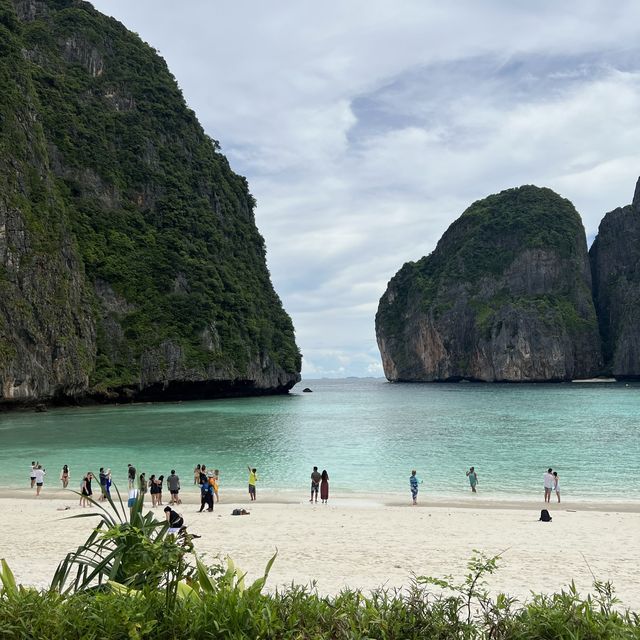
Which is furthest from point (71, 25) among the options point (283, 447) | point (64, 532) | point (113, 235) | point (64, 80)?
point (64, 532)

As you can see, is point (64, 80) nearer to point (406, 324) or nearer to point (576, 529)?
point (576, 529)

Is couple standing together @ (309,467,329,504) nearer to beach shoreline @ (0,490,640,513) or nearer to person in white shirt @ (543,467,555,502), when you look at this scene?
beach shoreline @ (0,490,640,513)

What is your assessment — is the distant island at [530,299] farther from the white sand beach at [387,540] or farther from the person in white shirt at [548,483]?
the white sand beach at [387,540]

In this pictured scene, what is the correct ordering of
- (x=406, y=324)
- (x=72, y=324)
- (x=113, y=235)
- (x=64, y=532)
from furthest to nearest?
1. (x=406, y=324)
2. (x=113, y=235)
3. (x=72, y=324)
4. (x=64, y=532)

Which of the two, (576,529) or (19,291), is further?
(19,291)

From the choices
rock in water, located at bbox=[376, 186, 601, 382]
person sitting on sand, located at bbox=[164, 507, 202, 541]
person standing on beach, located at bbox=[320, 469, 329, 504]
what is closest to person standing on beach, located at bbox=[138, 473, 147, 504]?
person sitting on sand, located at bbox=[164, 507, 202, 541]

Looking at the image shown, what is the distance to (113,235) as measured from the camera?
256ft

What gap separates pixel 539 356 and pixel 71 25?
347 ft

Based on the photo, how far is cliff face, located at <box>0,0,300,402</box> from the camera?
196 feet

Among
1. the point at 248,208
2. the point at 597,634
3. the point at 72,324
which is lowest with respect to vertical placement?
the point at 597,634

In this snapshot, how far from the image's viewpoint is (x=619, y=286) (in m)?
137

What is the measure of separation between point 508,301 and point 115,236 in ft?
296

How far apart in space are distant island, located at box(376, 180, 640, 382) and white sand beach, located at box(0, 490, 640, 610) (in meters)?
115

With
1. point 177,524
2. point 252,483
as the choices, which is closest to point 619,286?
point 252,483
